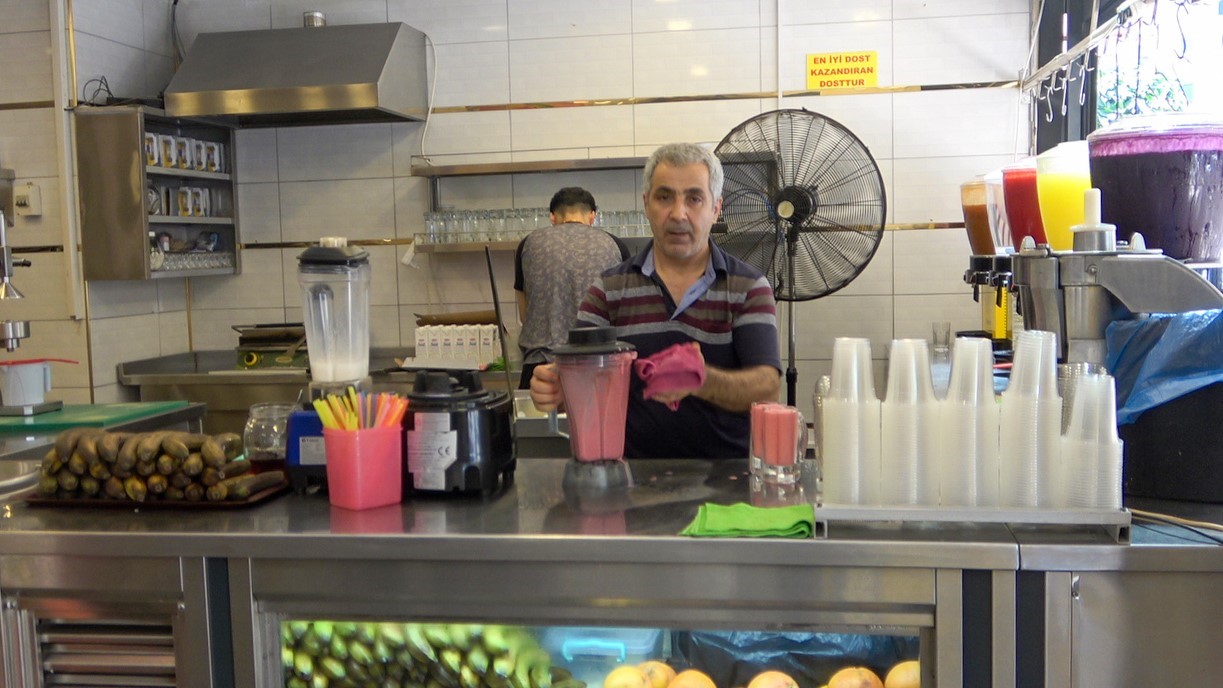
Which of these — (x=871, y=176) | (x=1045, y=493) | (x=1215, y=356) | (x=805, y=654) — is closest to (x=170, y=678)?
(x=805, y=654)

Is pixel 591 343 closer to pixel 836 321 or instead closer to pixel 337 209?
pixel 836 321

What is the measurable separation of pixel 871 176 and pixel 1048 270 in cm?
210

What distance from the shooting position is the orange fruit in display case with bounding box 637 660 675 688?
192 centimetres

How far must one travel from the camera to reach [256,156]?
5680 millimetres

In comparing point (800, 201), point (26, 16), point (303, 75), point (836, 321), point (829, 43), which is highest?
point (26, 16)

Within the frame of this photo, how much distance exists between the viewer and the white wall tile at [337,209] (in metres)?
5.56

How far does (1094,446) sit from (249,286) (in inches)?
191

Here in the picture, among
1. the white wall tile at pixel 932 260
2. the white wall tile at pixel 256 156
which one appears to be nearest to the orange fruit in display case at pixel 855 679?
the white wall tile at pixel 932 260

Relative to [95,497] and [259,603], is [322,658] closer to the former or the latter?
[259,603]

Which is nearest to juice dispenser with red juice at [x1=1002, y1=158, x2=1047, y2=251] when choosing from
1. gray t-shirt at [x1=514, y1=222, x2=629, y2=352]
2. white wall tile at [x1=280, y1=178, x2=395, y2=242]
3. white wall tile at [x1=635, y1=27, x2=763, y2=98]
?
gray t-shirt at [x1=514, y1=222, x2=629, y2=352]

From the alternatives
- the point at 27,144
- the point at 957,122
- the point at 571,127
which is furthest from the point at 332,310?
the point at 957,122

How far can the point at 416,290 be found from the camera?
555cm

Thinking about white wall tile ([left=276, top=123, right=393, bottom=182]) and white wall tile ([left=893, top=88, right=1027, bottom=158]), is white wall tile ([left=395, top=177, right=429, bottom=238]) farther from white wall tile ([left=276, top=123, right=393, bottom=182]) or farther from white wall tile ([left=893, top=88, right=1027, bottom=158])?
white wall tile ([left=893, top=88, right=1027, bottom=158])

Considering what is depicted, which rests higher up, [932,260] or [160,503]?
[932,260]
